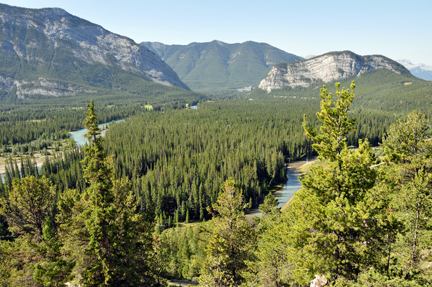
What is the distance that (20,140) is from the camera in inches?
7180

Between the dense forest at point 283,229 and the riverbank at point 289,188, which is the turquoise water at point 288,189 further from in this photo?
the dense forest at point 283,229

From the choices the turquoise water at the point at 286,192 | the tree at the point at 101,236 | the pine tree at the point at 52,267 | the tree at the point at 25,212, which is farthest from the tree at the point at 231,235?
the turquoise water at the point at 286,192

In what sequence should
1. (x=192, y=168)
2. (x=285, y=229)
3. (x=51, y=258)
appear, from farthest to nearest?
(x=192, y=168), (x=51, y=258), (x=285, y=229)

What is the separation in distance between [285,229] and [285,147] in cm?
13618

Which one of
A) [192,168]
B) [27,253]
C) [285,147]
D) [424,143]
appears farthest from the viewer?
[285,147]

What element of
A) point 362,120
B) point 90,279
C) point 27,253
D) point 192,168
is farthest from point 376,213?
point 362,120

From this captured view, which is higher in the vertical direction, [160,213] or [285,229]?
[285,229]

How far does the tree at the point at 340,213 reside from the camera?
15.0m

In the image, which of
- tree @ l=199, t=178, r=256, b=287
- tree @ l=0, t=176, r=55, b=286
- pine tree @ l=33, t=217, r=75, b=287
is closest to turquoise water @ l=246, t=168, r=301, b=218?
tree @ l=199, t=178, r=256, b=287

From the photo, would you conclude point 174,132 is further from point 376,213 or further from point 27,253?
point 376,213

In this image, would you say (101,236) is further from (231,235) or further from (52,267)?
(231,235)

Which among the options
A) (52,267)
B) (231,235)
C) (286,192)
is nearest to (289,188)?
(286,192)

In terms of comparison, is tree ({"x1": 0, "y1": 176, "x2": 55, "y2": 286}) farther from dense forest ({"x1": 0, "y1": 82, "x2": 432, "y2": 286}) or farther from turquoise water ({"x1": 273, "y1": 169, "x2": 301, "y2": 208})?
turquoise water ({"x1": 273, "y1": 169, "x2": 301, "y2": 208})

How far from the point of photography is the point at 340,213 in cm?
1529
